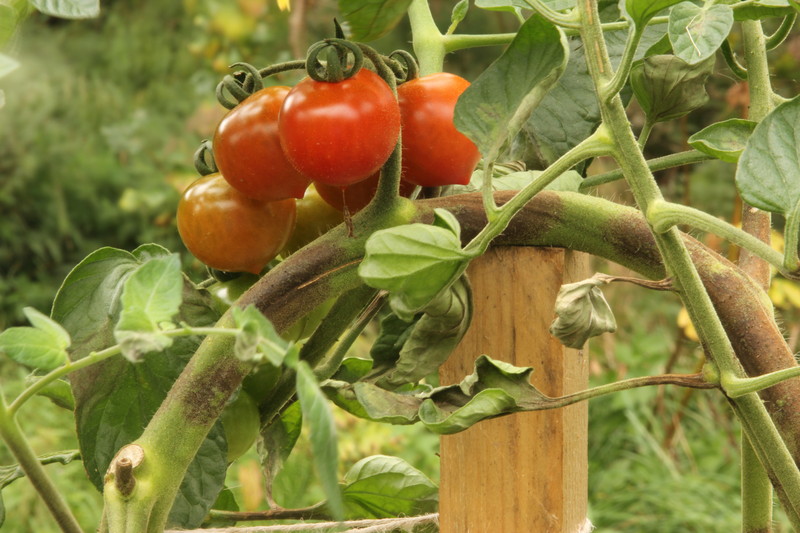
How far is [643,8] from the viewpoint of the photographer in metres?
0.29

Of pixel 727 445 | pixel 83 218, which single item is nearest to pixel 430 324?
pixel 727 445

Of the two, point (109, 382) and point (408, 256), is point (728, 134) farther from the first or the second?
point (109, 382)

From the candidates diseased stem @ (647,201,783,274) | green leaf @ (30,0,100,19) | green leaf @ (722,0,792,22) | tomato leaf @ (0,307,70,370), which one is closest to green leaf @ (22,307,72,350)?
tomato leaf @ (0,307,70,370)

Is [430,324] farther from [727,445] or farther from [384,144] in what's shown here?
[727,445]

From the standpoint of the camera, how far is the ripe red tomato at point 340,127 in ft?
1.12

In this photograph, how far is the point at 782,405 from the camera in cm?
36

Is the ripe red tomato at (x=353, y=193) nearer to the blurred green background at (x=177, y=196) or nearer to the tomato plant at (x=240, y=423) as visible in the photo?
the tomato plant at (x=240, y=423)

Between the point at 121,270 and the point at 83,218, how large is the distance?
8.09 feet

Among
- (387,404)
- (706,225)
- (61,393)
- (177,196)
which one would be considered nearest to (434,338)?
(387,404)

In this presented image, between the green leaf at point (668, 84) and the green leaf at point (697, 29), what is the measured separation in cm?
9

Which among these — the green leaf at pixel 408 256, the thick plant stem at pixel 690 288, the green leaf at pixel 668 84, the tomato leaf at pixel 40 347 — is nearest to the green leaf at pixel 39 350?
the tomato leaf at pixel 40 347

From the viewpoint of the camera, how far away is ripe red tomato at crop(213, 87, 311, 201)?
0.38 meters

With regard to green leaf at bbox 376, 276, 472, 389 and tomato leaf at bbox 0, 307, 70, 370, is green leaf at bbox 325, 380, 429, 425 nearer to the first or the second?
green leaf at bbox 376, 276, 472, 389

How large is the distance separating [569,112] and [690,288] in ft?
0.57
